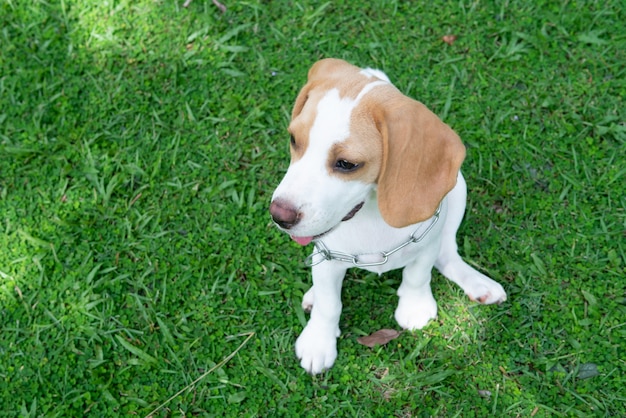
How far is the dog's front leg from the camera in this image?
11.6 feet

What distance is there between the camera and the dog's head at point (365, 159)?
2.58 m

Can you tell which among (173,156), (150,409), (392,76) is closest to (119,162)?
(173,156)

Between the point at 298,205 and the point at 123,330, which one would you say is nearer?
the point at 298,205

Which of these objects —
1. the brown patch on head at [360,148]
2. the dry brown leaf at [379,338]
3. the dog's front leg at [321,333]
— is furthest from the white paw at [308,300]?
the brown patch on head at [360,148]

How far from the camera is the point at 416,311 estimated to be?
12.7 ft

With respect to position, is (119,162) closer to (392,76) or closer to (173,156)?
(173,156)

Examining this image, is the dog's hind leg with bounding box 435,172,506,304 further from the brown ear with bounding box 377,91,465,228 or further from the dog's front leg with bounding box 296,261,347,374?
the brown ear with bounding box 377,91,465,228

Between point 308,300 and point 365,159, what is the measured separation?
1.64 m

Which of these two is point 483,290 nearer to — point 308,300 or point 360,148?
point 308,300

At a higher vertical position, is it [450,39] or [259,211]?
[450,39]

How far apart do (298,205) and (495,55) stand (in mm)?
2915

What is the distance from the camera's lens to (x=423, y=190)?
2.66 m

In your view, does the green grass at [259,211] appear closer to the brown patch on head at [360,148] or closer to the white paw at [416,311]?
the white paw at [416,311]

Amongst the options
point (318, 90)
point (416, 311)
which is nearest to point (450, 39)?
point (416, 311)
